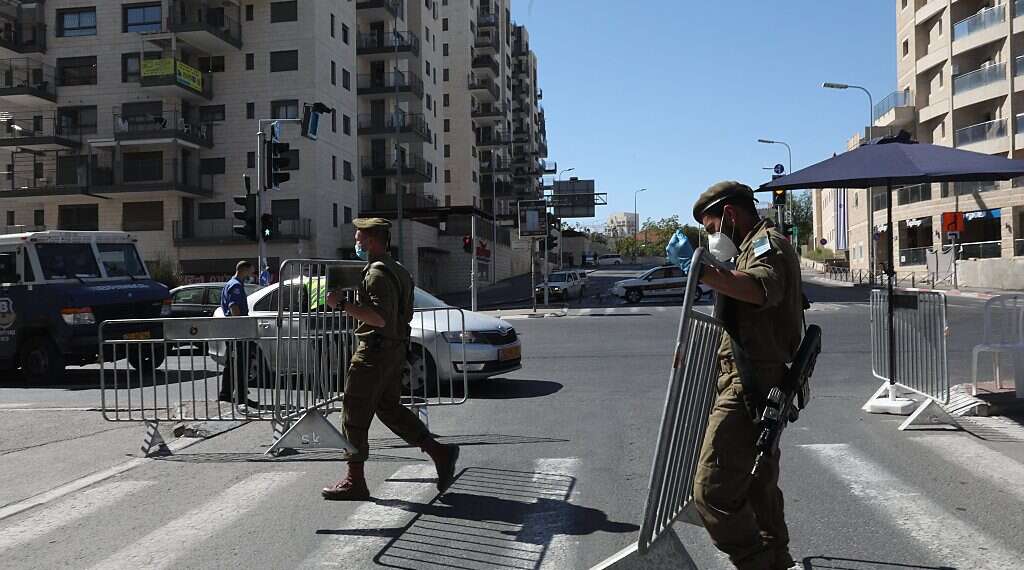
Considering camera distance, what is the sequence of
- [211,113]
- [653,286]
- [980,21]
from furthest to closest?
1. [211,113]
2. [980,21]
3. [653,286]

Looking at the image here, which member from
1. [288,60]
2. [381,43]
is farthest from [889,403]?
[381,43]

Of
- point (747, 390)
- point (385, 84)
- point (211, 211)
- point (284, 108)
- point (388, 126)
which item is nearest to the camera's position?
point (747, 390)

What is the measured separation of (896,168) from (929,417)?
2407 millimetres

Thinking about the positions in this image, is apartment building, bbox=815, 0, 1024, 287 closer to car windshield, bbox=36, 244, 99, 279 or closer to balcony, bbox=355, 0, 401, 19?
balcony, bbox=355, 0, 401, 19

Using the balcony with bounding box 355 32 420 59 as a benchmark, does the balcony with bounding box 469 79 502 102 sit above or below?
above

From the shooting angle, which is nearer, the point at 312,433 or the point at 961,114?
the point at 312,433

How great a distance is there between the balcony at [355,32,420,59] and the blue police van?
147 ft

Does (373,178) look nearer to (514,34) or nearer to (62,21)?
(62,21)

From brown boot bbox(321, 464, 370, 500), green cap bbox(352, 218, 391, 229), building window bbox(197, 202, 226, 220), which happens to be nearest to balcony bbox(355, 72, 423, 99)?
building window bbox(197, 202, 226, 220)

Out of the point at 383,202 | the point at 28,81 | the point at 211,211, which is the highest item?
the point at 28,81

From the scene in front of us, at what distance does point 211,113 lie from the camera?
48.7 meters

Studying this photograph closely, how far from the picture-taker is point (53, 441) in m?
8.88

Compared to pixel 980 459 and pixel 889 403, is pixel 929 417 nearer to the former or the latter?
pixel 889 403

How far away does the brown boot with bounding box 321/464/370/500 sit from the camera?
6027mm
